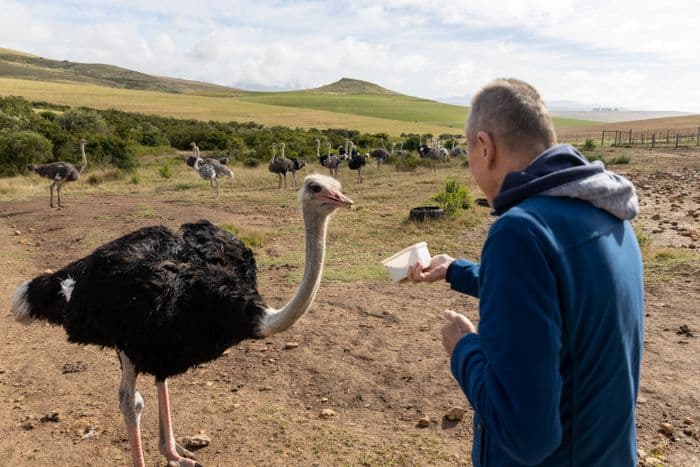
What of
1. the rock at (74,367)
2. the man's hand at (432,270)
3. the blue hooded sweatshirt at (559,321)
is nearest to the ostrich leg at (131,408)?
the rock at (74,367)

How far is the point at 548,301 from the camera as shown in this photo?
113 centimetres

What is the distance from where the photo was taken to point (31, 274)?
7117 mm

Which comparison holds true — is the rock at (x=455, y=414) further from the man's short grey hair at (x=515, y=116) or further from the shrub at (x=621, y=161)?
the shrub at (x=621, y=161)

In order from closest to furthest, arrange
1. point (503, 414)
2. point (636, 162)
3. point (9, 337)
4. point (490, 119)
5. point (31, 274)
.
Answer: point (503, 414) → point (490, 119) → point (9, 337) → point (31, 274) → point (636, 162)

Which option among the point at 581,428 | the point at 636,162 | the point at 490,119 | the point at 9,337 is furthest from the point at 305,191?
the point at 636,162

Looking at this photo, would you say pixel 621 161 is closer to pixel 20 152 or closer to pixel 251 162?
pixel 251 162

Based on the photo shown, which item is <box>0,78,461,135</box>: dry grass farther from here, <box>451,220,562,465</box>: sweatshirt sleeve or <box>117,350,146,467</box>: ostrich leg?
<box>451,220,562,465</box>: sweatshirt sleeve

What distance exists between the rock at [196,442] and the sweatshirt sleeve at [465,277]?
7.45ft

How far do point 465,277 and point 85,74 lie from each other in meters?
138

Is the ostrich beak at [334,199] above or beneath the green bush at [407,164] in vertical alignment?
above

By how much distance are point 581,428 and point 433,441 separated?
238cm

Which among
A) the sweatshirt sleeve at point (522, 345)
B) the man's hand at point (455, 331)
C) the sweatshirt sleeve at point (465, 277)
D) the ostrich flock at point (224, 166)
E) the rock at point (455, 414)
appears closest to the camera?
the sweatshirt sleeve at point (522, 345)

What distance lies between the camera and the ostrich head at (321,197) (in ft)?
10.2

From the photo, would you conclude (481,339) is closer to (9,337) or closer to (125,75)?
(9,337)
